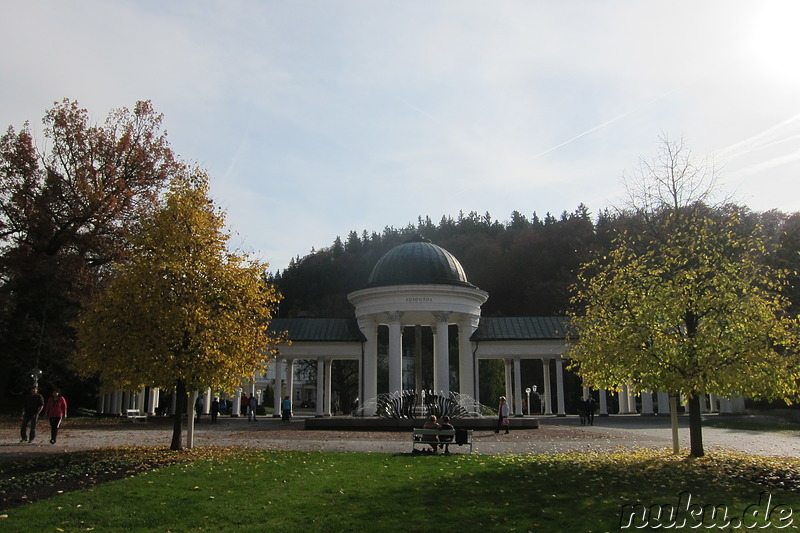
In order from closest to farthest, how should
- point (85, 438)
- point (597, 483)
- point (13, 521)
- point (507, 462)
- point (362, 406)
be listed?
point (13, 521) → point (597, 483) → point (507, 462) → point (85, 438) → point (362, 406)

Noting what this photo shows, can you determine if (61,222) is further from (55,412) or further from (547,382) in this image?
(547,382)

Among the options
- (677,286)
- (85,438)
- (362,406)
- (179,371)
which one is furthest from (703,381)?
(362,406)

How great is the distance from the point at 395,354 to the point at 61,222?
20183 mm

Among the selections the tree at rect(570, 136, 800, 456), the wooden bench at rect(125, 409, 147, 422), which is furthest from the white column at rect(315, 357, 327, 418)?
the tree at rect(570, 136, 800, 456)

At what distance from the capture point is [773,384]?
15617 millimetres

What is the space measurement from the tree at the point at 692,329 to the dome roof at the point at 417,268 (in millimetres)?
19912

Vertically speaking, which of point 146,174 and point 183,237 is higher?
point 146,174

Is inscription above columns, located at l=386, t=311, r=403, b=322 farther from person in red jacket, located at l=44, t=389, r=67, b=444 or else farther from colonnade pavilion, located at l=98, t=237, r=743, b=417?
person in red jacket, located at l=44, t=389, r=67, b=444

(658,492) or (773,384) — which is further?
(773,384)

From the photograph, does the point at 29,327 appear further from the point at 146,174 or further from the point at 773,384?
the point at 773,384

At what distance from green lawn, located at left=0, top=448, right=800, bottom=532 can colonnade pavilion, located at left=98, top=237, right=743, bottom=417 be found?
21336 millimetres

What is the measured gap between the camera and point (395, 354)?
3934 centimetres

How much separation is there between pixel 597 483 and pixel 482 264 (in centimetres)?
5895

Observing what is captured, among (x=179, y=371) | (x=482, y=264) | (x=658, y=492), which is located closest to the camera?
(x=658, y=492)
